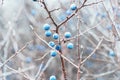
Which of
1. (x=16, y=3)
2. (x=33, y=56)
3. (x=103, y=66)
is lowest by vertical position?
(x=103, y=66)

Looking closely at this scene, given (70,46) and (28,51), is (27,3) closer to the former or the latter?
(28,51)

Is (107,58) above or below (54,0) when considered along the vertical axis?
below

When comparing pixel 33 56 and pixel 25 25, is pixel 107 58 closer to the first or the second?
pixel 33 56

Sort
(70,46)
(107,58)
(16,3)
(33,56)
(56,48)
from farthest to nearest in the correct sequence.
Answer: (16,3), (33,56), (107,58), (70,46), (56,48)

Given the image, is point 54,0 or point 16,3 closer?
point 54,0

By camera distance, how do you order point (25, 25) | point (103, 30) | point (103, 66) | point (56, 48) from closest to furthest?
point (56, 48) → point (103, 30) → point (103, 66) → point (25, 25)

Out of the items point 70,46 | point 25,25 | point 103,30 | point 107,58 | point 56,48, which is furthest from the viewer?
point 25,25

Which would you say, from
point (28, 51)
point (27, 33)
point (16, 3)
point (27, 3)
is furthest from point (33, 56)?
point (16, 3)

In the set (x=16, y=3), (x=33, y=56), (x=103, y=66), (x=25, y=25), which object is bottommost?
(x=103, y=66)

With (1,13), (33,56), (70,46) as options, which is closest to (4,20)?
(1,13)
